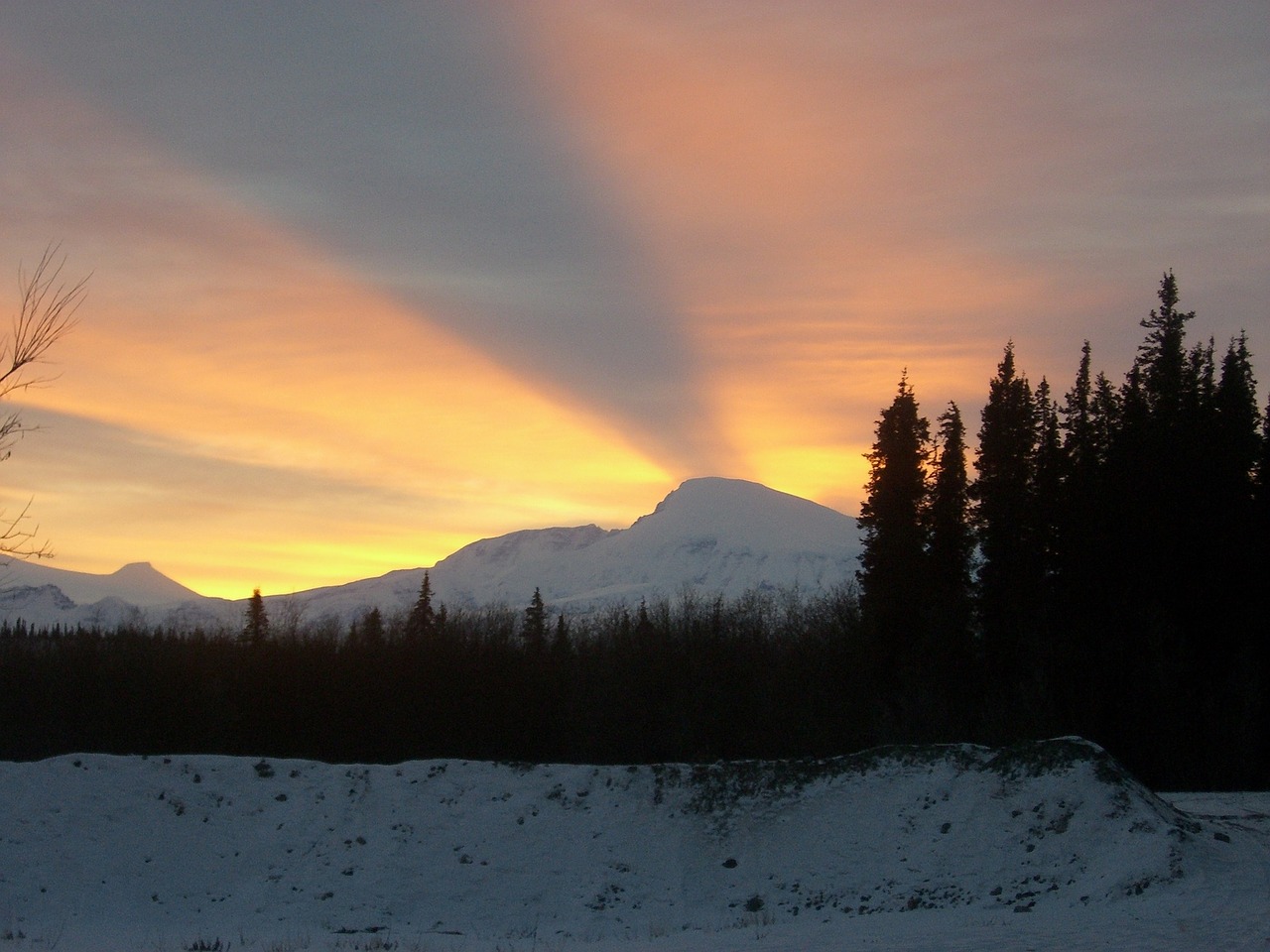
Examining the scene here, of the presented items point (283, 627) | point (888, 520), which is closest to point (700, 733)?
point (888, 520)

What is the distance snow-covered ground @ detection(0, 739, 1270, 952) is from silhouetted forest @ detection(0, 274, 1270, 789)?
49.3ft

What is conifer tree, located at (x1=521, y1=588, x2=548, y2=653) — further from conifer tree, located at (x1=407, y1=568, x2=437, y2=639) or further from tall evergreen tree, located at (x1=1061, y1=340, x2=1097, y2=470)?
tall evergreen tree, located at (x1=1061, y1=340, x2=1097, y2=470)

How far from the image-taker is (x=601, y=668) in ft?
213

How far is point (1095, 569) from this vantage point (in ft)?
158

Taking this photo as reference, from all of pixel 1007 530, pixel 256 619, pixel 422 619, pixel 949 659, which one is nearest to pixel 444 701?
pixel 422 619

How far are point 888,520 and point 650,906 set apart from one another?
2761 centimetres

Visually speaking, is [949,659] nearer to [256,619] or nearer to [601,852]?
[601,852]

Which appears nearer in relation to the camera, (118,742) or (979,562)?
(979,562)

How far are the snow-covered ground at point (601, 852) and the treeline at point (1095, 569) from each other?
14486 millimetres

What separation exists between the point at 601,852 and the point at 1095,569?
27908mm

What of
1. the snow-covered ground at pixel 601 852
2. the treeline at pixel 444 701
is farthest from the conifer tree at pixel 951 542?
the snow-covered ground at pixel 601 852

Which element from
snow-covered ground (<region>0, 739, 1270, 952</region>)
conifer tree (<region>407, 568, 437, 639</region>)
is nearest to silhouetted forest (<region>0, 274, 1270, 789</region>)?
conifer tree (<region>407, 568, 437, 639</region>)

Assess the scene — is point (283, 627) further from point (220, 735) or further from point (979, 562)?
point (979, 562)

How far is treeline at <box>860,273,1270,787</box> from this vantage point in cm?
4534
